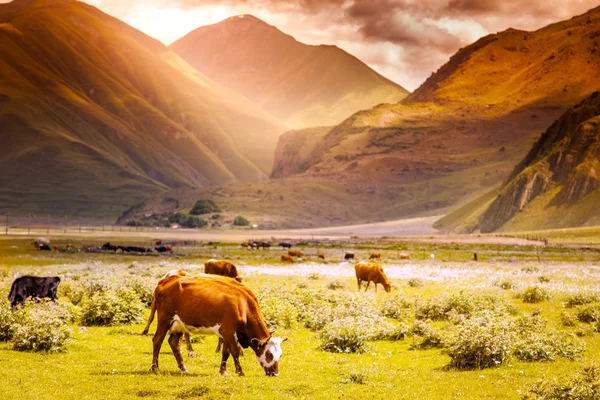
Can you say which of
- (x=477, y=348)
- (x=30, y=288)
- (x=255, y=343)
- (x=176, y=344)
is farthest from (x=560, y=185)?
(x=176, y=344)

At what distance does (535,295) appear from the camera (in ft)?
128

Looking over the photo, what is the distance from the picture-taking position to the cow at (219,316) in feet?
57.6

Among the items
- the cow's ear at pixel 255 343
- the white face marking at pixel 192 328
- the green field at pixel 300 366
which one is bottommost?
the green field at pixel 300 366

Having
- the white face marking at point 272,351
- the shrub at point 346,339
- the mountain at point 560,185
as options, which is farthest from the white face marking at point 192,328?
the mountain at point 560,185

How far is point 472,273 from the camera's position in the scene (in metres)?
61.9

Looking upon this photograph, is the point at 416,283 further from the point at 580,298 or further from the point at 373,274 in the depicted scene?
the point at 580,298

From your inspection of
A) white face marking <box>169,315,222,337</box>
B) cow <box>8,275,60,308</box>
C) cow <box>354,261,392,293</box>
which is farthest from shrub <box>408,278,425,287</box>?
white face marking <box>169,315,222,337</box>

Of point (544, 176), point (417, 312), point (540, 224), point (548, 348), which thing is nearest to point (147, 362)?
point (548, 348)

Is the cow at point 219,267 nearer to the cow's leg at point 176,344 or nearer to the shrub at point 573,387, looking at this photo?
the cow's leg at point 176,344

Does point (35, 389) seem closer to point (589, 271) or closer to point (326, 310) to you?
point (326, 310)

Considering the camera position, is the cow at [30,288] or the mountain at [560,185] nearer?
the cow at [30,288]

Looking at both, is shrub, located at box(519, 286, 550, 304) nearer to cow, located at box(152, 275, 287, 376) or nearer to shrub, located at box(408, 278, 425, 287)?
shrub, located at box(408, 278, 425, 287)

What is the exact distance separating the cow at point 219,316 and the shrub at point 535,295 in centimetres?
2553

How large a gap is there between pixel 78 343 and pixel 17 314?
249cm
